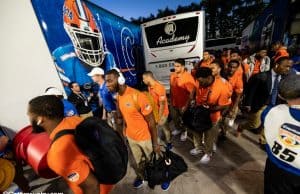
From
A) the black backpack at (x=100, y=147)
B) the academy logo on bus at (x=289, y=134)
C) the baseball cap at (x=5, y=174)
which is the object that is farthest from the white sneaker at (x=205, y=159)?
the baseball cap at (x=5, y=174)

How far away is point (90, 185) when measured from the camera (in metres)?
1.29

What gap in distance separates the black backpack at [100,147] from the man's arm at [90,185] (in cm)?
4

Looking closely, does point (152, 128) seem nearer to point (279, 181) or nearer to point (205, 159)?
point (279, 181)

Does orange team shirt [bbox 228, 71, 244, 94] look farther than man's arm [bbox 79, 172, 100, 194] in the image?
Yes

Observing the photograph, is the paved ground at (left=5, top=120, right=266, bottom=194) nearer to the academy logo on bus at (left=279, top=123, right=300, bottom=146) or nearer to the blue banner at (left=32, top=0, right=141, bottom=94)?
the academy logo on bus at (left=279, top=123, right=300, bottom=146)

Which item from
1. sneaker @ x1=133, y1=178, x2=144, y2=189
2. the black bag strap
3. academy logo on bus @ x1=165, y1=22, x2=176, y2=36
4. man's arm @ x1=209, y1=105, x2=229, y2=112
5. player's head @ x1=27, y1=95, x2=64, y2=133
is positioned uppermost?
academy logo on bus @ x1=165, y1=22, x2=176, y2=36

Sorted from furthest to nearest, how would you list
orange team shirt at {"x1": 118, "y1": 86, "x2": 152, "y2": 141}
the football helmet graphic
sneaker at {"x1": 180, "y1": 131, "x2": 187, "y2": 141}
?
sneaker at {"x1": 180, "y1": 131, "x2": 187, "y2": 141}
the football helmet graphic
orange team shirt at {"x1": 118, "y1": 86, "x2": 152, "y2": 141}

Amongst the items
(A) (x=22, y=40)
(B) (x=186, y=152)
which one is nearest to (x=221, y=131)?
(B) (x=186, y=152)

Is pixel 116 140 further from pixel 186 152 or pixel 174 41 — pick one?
pixel 174 41

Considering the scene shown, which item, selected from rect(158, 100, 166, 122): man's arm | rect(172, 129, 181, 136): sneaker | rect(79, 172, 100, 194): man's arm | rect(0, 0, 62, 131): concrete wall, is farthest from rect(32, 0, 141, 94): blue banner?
rect(79, 172, 100, 194): man's arm

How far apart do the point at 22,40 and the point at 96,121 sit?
113 inches

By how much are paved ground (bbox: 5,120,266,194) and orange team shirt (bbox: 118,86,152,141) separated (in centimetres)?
104

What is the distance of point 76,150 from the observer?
125cm

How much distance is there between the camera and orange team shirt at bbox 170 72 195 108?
3.85 m
